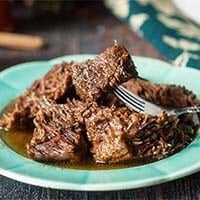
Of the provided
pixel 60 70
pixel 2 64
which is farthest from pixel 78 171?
pixel 2 64

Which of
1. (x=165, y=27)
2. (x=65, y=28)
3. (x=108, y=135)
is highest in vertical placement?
(x=108, y=135)

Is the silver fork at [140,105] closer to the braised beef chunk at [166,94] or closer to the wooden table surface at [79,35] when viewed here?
the braised beef chunk at [166,94]

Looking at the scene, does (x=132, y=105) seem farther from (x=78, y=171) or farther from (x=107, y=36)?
(x=107, y=36)

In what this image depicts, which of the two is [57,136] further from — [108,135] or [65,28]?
[65,28]

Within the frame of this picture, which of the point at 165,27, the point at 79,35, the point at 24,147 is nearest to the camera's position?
the point at 24,147

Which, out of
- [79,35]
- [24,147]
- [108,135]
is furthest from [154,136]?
[79,35]

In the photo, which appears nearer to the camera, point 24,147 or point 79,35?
point 24,147

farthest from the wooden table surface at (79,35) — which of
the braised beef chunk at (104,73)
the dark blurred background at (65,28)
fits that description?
the braised beef chunk at (104,73)
